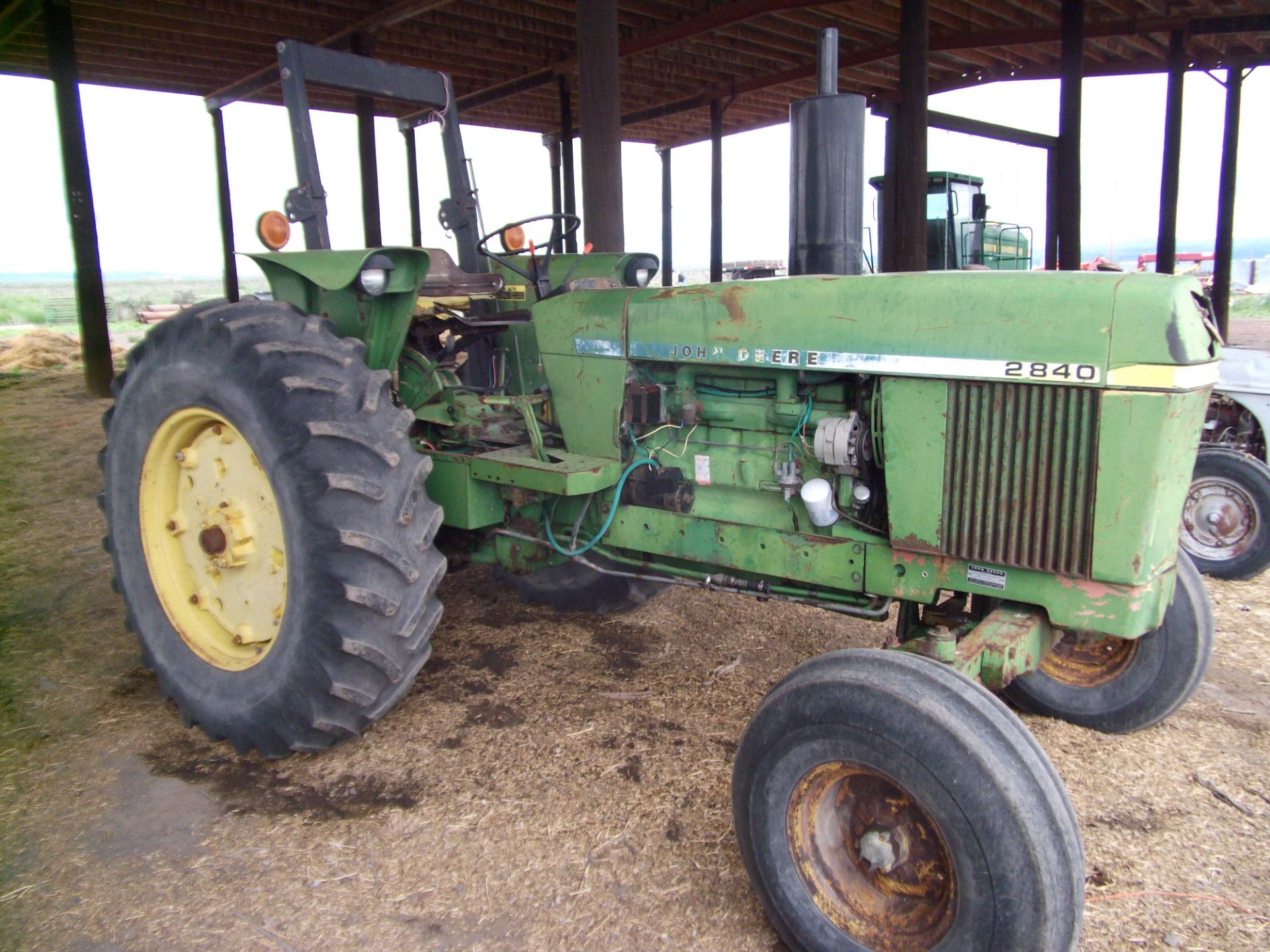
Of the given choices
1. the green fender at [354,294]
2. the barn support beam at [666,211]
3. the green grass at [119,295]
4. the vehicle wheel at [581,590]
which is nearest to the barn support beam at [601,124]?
the vehicle wheel at [581,590]

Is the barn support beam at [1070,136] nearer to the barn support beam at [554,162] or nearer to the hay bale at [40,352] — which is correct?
the barn support beam at [554,162]

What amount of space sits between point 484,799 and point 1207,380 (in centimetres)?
212

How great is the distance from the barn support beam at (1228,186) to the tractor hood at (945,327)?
1245 centimetres

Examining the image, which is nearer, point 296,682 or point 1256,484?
point 296,682

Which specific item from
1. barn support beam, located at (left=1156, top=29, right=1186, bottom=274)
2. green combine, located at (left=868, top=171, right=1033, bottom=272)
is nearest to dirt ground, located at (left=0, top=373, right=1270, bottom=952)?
green combine, located at (left=868, top=171, right=1033, bottom=272)

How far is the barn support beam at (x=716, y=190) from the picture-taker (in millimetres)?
14070

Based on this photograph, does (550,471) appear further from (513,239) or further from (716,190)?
(716,190)

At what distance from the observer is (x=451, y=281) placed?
354 centimetres

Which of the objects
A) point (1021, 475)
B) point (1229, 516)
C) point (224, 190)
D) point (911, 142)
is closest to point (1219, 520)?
point (1229, 516)

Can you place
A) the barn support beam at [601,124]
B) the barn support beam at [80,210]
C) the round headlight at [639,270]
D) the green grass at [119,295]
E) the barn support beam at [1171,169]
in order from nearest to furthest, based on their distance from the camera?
1. the round headlight at [639,270]
2. the barn support beam at [601,124]
3. the barn support beam at [80,210]
4. the barn support beam at [1171,169]
5. the green grass at [119,295]

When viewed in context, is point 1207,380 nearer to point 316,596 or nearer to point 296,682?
point 316,596

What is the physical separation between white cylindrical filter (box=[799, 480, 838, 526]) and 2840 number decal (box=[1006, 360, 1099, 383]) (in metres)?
0.57

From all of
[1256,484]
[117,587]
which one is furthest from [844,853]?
[1256,484]

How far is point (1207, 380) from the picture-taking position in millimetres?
2086
